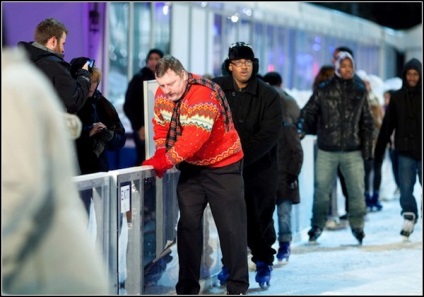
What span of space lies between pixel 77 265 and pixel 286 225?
7138 mm

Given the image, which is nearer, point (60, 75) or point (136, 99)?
point (60, 75)

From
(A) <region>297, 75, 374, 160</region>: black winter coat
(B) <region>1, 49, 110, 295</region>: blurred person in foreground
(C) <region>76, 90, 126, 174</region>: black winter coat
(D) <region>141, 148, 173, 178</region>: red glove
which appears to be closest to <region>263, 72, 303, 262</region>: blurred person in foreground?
(A) <region>297, 75, 374, 160</region>: black winter coat

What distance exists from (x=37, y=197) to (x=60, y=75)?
4.26 m

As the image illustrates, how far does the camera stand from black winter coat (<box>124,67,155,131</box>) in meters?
12.2

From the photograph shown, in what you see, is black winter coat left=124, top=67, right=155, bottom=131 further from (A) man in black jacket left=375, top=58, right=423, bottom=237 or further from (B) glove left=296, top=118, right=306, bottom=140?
(A) man in black jacket left=375, top=58, right=423, bottom=237

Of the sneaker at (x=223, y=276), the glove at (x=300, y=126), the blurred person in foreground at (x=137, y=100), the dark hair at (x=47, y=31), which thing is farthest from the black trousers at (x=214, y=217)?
the blurred person in foreground at (x=137, y=100)

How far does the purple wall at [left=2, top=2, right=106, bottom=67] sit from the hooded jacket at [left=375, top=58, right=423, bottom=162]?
3.20m

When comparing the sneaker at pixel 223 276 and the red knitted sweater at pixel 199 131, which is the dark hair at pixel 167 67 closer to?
the red knitted sweater at pixel 199 131

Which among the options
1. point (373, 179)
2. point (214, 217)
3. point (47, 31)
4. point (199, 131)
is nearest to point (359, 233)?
point (373, 179)

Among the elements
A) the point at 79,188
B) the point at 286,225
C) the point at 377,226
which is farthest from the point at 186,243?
the point at 377,226

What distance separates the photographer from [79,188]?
584cm

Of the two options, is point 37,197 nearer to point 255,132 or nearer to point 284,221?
point 255,132

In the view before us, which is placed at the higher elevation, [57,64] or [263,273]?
[57,64]

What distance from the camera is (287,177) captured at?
33.3 ft
